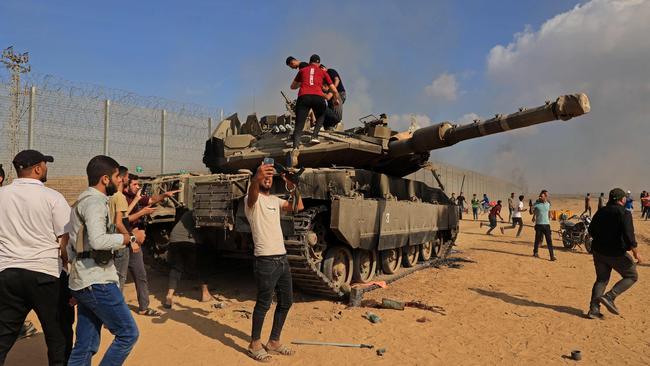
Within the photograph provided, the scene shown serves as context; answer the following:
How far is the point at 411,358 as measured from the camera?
184 inches

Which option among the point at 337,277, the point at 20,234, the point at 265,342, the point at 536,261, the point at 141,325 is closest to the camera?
the point at 20,234

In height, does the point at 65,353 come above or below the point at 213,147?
below

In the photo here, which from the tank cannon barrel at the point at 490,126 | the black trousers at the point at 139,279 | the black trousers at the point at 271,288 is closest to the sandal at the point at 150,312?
the black trousers at the point at 139,279

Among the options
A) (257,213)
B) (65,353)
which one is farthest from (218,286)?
(65,353)

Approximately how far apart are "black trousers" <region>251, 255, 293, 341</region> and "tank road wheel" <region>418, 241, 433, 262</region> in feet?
20.3

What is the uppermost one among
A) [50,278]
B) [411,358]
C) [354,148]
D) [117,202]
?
[354,148]

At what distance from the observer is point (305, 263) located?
20.6 ft

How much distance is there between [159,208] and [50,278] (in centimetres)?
462

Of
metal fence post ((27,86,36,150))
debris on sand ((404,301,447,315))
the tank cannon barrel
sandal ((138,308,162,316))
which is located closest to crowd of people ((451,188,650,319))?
the tank cannon barrel

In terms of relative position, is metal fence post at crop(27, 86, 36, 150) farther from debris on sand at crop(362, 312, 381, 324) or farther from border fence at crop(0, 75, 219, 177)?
debris on sand at crop(362, 312, 381, 324)

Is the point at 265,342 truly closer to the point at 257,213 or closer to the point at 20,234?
the point at 257,213

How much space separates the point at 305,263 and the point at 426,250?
5250 millimetres

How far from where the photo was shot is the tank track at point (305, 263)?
626 cm

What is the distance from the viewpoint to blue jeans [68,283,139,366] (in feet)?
10.2
